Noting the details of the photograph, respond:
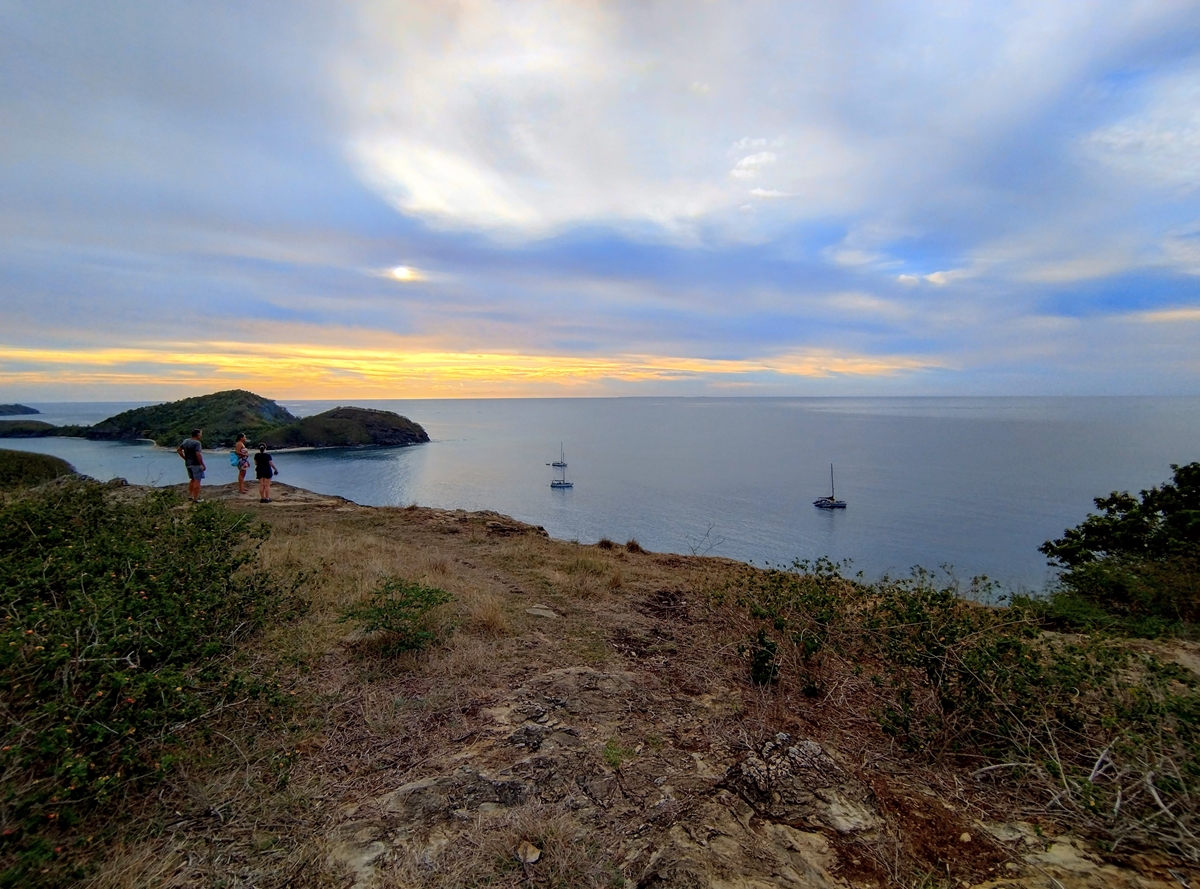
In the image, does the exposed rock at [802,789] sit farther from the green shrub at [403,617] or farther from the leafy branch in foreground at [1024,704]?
the green shrub at [403,617]

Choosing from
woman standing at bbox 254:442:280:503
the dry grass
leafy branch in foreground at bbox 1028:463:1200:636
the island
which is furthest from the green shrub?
the island

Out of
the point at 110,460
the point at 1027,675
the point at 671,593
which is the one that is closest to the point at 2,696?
the point at 1027,675

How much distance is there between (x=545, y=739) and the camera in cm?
409

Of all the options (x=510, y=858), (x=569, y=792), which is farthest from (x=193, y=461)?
(x=510, y=858)

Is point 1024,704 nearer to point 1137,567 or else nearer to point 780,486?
point 1137,567

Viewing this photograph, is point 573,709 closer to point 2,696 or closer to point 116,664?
point 116,664

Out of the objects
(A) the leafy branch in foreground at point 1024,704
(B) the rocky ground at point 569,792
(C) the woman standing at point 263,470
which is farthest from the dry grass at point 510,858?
(C) the woman standing at point 263,470

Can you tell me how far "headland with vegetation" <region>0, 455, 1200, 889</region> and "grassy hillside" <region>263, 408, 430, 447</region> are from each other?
9064 cm

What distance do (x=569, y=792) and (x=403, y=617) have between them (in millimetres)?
3129

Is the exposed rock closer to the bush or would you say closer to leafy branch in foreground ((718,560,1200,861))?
leafy branch in foreground ((718,560,1200,861))

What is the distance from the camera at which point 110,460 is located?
50.8 m

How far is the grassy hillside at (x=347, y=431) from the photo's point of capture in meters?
88.8

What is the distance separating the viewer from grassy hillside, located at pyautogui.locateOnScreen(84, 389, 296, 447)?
2904 inches

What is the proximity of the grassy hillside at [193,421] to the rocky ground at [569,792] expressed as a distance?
81.0 metres
